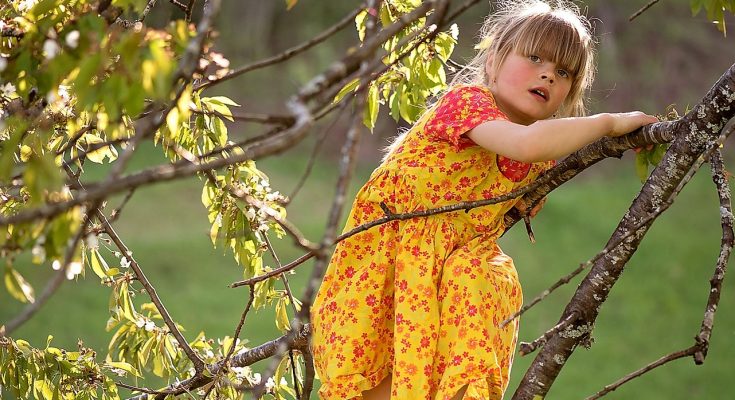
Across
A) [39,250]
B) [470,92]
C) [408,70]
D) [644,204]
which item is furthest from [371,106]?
[39,250]

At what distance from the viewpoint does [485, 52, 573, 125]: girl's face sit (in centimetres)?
147

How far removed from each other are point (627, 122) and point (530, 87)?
0.18 meters

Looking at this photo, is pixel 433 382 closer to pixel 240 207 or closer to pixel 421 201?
pixel 421 201

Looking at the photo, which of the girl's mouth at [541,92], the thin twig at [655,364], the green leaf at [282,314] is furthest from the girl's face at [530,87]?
the green leaf at [282,314]

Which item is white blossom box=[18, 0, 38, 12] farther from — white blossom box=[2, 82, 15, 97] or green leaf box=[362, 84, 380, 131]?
green leaf box=[362, 84, 380, 131]

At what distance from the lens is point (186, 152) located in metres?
1.03

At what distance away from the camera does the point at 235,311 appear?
5.32 m

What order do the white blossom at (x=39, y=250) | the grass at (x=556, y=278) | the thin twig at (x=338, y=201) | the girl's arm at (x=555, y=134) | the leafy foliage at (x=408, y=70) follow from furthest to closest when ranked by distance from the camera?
the grass at (x=556, y=278), the leafy foliage at (x=408, y=70), the girl's arm at (x=555, y=134), the white blossom at (x=39, y=250), the thin twig at (x=338, y=201)

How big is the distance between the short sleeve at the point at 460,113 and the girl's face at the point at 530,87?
0.16 ft

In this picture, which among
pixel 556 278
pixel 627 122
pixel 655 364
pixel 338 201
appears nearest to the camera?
pixel 338 201

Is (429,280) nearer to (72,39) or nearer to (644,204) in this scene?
(644,204)

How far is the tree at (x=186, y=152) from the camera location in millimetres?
800

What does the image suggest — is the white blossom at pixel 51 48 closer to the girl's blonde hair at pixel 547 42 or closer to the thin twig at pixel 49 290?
the thin twig at pixel 49 290

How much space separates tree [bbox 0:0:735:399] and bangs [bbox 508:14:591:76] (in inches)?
5.3
